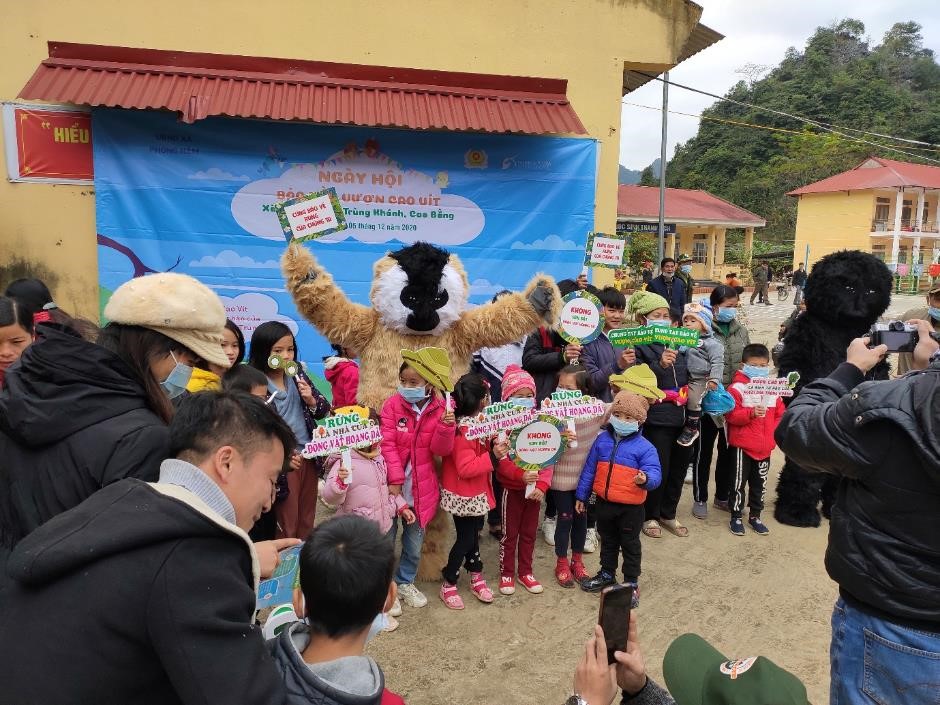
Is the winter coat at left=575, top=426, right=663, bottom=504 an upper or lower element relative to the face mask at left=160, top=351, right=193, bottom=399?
lower

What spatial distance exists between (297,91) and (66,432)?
5.08 metres

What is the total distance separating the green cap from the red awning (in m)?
5.17

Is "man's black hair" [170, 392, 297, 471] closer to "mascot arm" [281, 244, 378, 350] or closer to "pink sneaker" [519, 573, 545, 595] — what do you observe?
"mascot arm" [281, 244, 378, 350]

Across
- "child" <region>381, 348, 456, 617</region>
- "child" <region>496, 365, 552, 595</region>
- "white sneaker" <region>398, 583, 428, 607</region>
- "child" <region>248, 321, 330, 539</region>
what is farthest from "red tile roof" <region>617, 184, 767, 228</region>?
"white sneaker" <region>398, 583, 428, 607</region>

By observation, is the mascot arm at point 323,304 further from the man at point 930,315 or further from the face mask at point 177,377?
the man at point 930,315

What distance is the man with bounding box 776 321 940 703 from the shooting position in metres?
1.63

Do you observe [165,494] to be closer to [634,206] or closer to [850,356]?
[850,356]

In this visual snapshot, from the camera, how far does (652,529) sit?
4.48 meters

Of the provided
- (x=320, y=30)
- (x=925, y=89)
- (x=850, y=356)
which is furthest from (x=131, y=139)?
(x=925, y=89)

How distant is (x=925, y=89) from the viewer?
53.0 meters

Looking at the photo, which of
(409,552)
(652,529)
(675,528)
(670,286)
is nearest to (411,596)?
(409,552)

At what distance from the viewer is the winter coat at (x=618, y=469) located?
3.55m

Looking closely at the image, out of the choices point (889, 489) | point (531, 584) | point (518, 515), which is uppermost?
point (889, 489)

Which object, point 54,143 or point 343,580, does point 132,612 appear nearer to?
point 343,580
